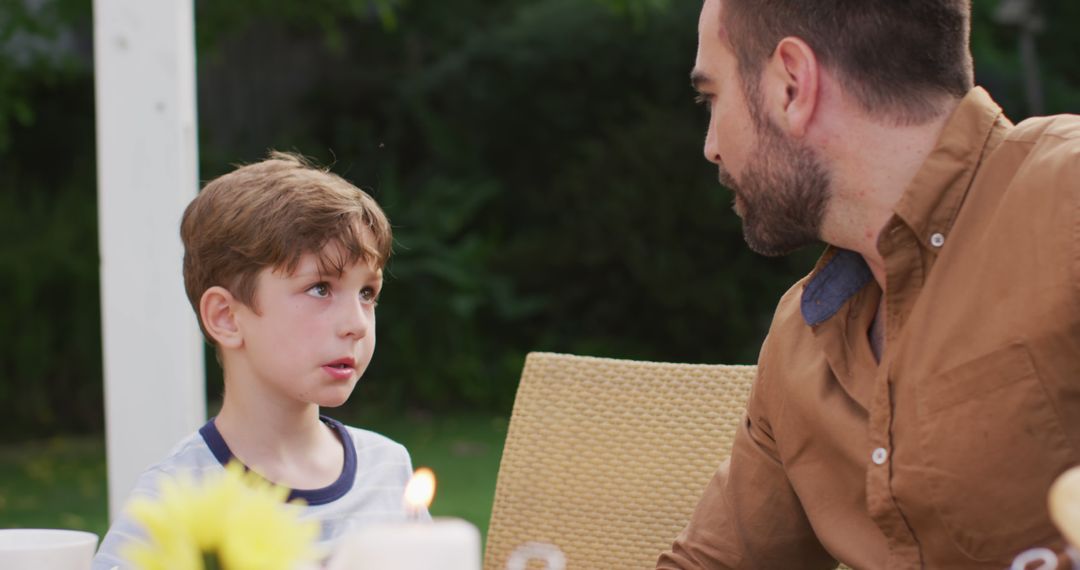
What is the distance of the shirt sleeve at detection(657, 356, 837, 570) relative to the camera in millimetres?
1993

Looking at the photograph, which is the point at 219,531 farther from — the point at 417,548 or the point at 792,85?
the point at 792,85

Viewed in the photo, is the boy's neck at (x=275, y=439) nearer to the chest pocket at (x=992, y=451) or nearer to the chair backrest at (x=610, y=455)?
the chair backrest at (x=610, y=455)

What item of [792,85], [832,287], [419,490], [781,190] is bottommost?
[419,490]

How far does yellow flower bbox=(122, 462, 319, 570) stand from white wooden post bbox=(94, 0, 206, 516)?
1.82m

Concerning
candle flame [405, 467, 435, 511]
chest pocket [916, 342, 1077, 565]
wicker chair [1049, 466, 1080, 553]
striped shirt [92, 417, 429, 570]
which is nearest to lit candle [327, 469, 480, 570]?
candle flame [405, 467, 435, 511]

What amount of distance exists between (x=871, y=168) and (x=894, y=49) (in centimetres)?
16

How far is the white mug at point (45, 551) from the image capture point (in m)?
1.32

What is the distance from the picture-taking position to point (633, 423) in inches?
91.3

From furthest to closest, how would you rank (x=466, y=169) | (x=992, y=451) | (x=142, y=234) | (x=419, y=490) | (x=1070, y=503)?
(x=466, y=169)
(x=142, y=234)
(x=992, y=451)
(x=419, y=490)
(x=1070, y=503)

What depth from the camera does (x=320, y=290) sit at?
2.10 metres

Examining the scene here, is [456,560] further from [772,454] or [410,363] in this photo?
[410,363]

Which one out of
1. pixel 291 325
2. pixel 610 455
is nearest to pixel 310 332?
pixel 291 325

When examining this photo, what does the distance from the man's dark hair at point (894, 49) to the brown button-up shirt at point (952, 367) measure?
55 millimetres

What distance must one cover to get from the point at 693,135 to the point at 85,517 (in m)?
4.98
